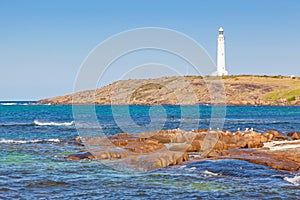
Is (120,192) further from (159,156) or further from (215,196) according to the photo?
(159,156)

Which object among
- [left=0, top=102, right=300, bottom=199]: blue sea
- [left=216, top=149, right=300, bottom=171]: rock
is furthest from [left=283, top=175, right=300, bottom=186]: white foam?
[left=216, top=149, right=300, bottom=171]: rock

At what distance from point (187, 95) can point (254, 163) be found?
15705 centimetres

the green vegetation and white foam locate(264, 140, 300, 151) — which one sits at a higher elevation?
the green vegetation

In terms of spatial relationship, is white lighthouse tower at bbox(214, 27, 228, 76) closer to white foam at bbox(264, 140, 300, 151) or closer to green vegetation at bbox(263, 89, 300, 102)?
green vegetation at bbox(263, 89, 300, 102)

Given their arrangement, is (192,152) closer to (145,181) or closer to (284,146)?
(284,146)

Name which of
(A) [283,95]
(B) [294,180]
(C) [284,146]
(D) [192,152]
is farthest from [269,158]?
(A) [283,95]

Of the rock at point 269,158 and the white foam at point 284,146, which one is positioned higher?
the white foam at point 284,146

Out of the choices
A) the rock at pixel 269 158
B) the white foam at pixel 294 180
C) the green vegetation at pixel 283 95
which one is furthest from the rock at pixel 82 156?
the green vegetation at pixel 283 95

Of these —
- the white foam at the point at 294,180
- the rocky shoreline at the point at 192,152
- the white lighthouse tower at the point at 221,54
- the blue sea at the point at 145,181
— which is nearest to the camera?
the blue sea at the point at 145,181

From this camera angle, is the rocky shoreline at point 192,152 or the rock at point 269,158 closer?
the rock at point 269,158

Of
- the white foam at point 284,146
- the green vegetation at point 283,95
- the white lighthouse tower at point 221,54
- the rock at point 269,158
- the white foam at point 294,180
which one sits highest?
the white lighthouse tower at point 221,54

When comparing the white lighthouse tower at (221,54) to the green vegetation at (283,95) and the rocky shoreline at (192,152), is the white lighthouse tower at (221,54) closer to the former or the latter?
the green vegetation at (283,95)

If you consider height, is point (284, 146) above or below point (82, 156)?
above

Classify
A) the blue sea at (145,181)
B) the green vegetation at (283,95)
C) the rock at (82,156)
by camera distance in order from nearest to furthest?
the blue sea at (145,181) < the rock at (82,156) < the green vegetation at (283,95)
